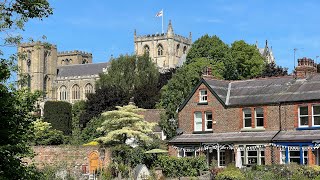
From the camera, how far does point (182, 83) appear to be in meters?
62.1

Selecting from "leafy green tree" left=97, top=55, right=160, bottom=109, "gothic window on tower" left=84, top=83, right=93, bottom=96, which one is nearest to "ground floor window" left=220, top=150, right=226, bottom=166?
"leafy green tree" left=97, top=55, right=160, bottom=109

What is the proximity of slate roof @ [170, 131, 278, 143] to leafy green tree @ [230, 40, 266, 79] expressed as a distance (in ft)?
125

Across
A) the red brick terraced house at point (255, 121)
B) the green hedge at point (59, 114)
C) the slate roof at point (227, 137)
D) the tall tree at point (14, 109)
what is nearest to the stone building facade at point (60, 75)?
the green hedge at point (59, 114)

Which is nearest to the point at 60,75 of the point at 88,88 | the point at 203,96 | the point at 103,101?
the point at 88,88

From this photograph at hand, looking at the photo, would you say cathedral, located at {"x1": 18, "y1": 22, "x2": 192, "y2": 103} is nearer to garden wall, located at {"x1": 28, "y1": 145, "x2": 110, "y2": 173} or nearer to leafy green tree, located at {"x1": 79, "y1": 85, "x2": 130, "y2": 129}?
leafy green tree, located at {"x1": 79, "y1": 85, "x2": 130, "y2": 129}

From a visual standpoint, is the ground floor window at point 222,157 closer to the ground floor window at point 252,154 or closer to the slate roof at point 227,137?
the slate roof at point 227,137

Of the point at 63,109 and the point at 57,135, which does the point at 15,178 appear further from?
the point at 63,109

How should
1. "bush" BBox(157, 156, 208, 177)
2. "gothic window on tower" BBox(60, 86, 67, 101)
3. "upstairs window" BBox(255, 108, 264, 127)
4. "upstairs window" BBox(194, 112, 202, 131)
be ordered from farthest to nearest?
"gothic window on tower" BBox(60, 86, 67, 101) < "upstairs window" BBox(194, 112, 202, 131) < "upstairs window" BBox(255, 108, 264, 127) < "bush" BBox(157, 156, 208, 177)

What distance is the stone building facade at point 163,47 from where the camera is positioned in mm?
150125

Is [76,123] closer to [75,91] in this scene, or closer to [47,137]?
[47,137]

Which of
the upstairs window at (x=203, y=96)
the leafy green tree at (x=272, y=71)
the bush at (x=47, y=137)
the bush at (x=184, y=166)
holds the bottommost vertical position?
the bush at (x=184, y=166)

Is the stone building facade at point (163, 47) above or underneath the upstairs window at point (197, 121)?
above

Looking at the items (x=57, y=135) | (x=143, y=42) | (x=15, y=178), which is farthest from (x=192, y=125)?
(x=143, y=42)

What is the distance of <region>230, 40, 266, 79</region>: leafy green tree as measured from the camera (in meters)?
82.6
